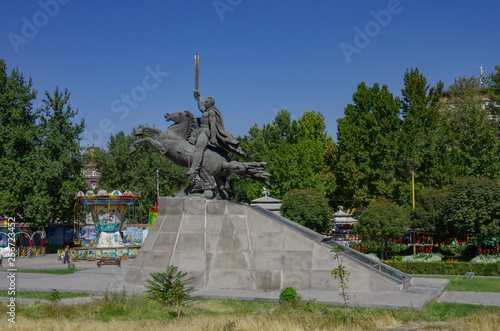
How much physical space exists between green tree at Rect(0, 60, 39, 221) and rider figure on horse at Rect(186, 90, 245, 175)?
30.1 m

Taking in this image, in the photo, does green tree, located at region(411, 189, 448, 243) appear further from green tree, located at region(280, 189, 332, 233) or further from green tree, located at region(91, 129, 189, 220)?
green tree, located at region(91, 129, 189, 220)

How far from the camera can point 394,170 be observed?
46375 mm

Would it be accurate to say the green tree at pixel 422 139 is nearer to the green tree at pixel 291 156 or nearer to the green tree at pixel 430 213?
the green tree at pixel 430 213

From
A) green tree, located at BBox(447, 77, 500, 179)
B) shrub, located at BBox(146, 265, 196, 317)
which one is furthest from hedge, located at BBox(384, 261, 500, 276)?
green tree, located at BBox(447, 77, 500, 179)

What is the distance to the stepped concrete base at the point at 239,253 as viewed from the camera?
1598cm

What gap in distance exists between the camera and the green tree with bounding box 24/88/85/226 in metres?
43.5

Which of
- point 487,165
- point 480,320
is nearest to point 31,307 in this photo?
point 480,320

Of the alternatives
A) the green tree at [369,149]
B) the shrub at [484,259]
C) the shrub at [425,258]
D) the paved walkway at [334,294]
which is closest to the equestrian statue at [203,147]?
the paved walkway at [334,294]

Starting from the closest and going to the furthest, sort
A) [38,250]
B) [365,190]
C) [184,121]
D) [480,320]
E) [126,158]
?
[480,320] → [184,121] → [38,250] → [365,190] → [126,158]

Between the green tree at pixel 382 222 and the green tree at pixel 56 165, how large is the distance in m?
27.5

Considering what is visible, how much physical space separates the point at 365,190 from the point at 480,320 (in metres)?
37.8

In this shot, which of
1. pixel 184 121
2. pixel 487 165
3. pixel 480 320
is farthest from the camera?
pixel 487 165

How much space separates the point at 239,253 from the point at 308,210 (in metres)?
23.0

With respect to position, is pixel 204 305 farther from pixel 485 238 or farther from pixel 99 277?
pixel 485 238
